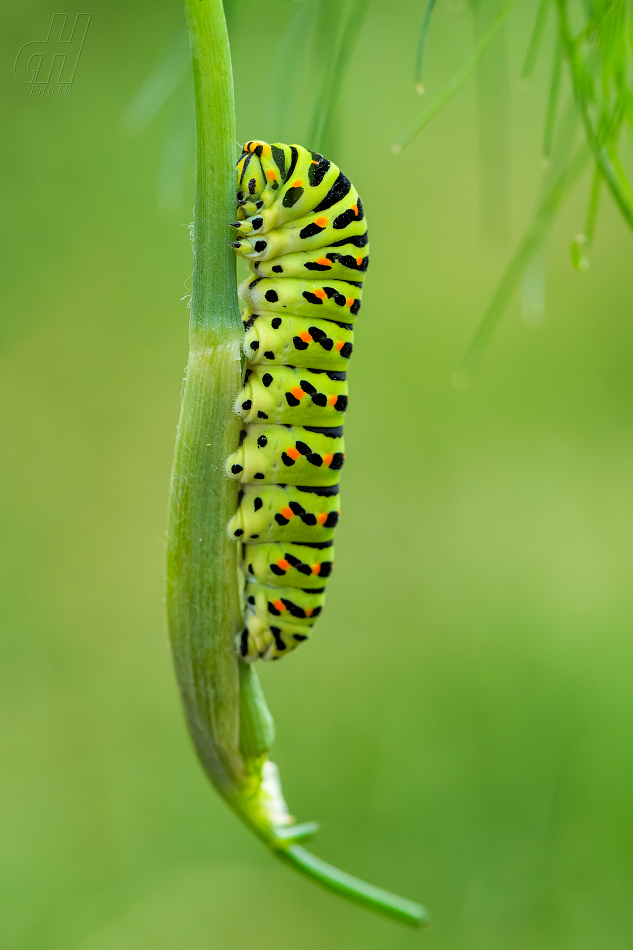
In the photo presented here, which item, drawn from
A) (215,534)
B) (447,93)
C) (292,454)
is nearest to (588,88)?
(447,93)

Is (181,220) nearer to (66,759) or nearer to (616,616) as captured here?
(66,759)

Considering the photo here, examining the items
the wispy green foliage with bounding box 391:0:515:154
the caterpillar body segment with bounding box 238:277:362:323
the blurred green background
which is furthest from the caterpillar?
the blurred green background

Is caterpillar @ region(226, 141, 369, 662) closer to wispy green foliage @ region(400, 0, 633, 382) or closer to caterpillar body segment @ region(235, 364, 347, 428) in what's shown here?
caterpillar body segment @ region(235, 364, 347, 428)

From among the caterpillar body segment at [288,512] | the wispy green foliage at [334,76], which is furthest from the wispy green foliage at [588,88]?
the caterpillar body segment at [288,512]

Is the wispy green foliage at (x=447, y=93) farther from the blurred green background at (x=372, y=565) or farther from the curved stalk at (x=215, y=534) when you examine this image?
the blurred green background at (x=372, y=565)

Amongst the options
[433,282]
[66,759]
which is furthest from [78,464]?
[433,282]
